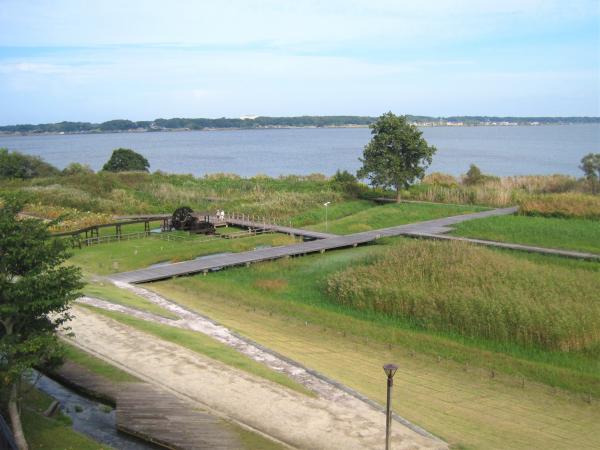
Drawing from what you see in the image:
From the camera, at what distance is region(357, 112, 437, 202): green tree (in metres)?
50.7

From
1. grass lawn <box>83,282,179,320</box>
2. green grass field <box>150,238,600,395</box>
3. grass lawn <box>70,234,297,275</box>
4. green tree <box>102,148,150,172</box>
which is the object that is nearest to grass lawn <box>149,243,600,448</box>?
green grass field <box>150,238,600,395</box>

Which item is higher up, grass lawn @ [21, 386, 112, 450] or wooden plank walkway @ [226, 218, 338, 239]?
wooden plank walkway @ [226, 218, 338, 239]

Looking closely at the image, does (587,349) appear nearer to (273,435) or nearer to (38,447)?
(273,435)

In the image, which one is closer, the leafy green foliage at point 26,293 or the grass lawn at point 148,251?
the leafy green foliage at point 26,293

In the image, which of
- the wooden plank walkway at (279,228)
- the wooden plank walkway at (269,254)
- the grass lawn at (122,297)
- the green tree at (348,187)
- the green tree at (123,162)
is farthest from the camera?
the green tree at (123,162)

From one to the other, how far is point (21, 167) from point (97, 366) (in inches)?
2318

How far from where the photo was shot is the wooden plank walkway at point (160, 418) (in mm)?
13969

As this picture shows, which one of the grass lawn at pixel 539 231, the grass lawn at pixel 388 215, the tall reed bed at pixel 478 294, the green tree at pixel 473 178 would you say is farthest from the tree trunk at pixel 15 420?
the green tree at pixel 473 178

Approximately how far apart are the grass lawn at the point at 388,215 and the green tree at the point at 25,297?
28.2m

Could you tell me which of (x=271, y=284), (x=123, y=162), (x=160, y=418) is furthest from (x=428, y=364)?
(x=123, y=162)

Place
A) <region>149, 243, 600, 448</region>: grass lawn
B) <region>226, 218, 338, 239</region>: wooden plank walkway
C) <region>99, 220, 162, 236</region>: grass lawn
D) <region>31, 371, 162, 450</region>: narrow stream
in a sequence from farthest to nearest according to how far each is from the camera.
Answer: <region>99, 220, 162, 236</region>: grass lawn
<region>226, 218, 338, 239</region>: wooden plank walkway
<region>149, 243, 600, 448</region>: grass lawn
<region>31, 371, 162, 450</region>: narrow stream

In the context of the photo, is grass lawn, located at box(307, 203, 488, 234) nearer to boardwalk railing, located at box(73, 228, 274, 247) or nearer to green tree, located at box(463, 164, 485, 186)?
boardwalk railing, located at box(73, 228, 274, 247)

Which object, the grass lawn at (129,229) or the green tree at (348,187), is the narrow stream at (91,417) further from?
the green tree at (348,187)

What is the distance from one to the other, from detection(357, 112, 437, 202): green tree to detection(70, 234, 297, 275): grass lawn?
1496 centimetres
